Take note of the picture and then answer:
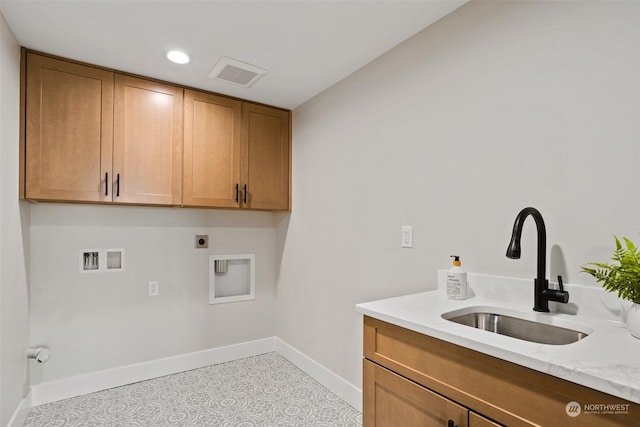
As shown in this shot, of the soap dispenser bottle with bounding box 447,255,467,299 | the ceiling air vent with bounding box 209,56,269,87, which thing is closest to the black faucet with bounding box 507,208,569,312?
the soap dispenser bottle with bounding box 447,255,467,299

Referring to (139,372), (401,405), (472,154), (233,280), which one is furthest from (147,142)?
(401,405)

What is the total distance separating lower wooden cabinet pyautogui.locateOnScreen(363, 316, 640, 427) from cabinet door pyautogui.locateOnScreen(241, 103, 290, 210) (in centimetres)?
186

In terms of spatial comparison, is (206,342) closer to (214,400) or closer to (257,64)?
(214,400)

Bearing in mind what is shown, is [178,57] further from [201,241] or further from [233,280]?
[233,280]

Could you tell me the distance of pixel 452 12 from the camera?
1812 mm

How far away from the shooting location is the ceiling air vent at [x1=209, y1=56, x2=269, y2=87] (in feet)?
7.70

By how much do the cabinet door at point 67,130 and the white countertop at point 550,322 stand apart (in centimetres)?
200

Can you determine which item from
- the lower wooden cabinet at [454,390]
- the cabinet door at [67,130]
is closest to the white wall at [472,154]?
the lower wooden cabinet at [454,390]

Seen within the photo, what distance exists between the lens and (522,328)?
1345 mm

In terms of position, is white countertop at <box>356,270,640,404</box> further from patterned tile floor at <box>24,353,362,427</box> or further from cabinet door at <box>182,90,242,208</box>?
cabinet door at <box>182,90,242,208</box>

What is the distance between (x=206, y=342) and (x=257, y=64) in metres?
2.27

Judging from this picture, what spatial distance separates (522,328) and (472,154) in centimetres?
81

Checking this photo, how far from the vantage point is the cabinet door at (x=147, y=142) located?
2.46 metres

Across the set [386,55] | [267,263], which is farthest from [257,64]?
[267,263]
